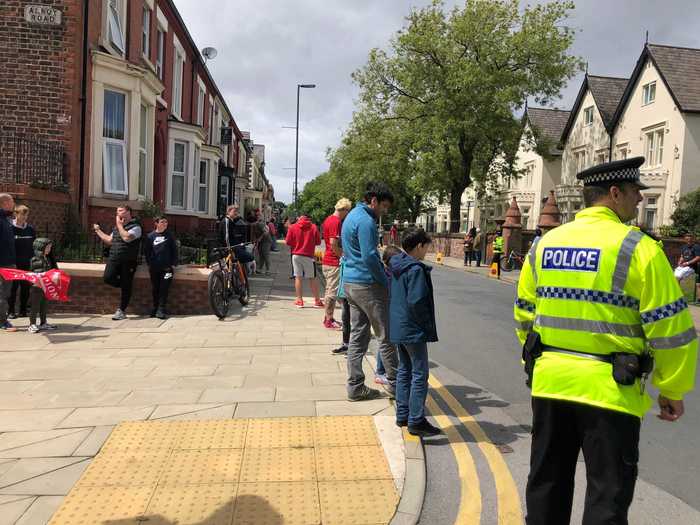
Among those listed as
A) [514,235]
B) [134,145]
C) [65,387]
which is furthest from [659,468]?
[514,235]

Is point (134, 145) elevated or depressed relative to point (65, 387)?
elevated

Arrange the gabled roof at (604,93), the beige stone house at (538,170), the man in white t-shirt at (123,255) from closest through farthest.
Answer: the man in white t-shirt at (123,255)
the gabled roof at (604,93)
the beige stone house at (538,170)

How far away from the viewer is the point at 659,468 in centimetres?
415

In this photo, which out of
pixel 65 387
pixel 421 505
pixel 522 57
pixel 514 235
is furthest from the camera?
pixel 522 57

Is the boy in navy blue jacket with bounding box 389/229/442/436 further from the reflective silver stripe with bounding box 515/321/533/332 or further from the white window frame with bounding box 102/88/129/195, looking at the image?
the white window frame with bounding box 102/88/129/195

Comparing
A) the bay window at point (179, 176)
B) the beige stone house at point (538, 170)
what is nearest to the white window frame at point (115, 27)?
the bay window at point (179, 176)

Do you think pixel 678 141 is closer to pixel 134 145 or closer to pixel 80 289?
pixel 134 145

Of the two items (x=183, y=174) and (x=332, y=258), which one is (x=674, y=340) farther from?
(x=183, y=174)

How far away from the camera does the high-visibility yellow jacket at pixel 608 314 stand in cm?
227

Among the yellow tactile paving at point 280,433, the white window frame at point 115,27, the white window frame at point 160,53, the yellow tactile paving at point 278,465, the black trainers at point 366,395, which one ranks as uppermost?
the white window frame at point 160,53

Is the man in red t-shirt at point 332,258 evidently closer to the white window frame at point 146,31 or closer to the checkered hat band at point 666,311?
the checkered hat band at point 666,311

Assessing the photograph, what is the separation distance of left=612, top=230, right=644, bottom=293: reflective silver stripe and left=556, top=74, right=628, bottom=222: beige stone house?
36323mm

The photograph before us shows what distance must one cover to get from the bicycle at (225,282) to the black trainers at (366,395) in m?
4.42

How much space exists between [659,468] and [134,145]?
12161 mm
